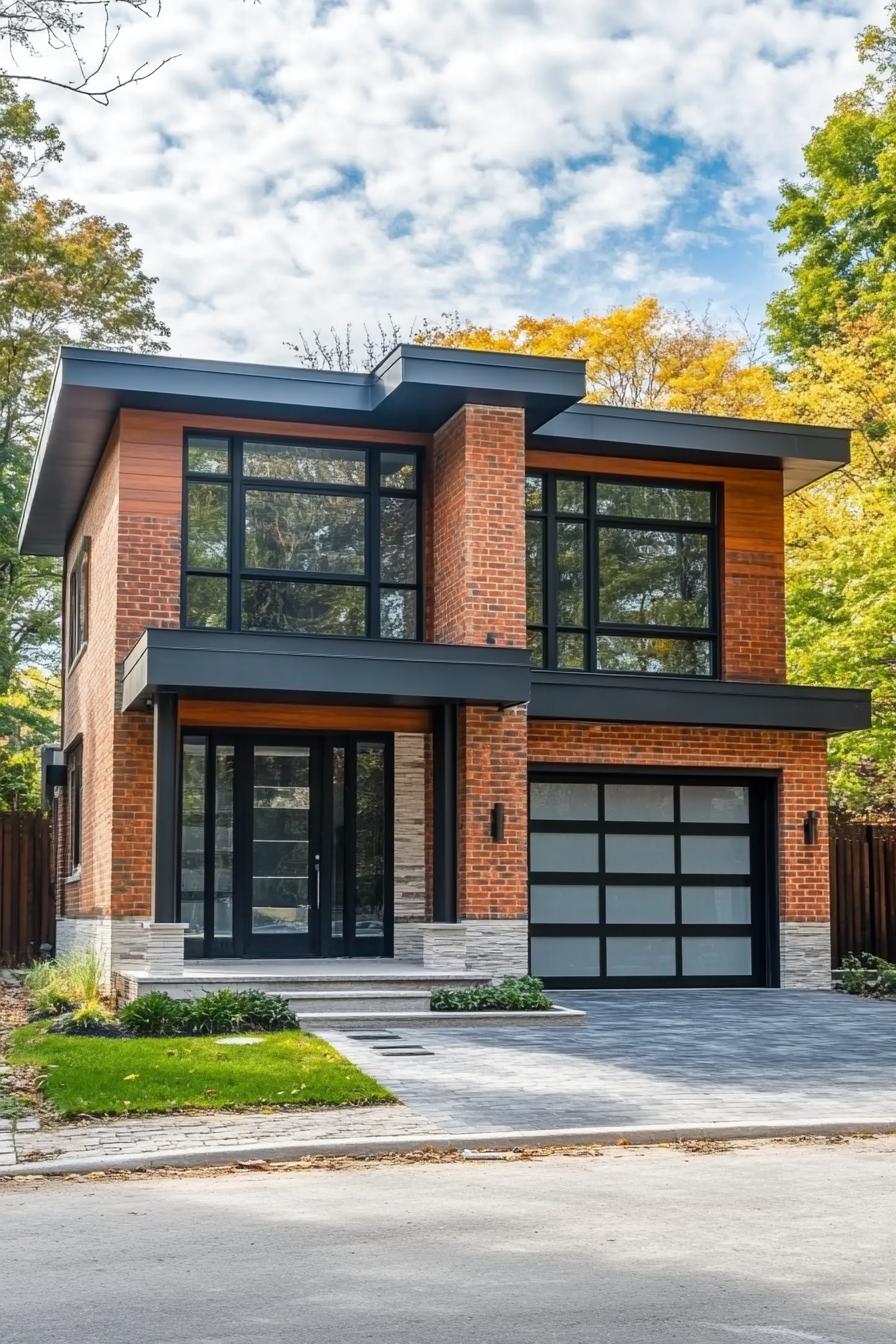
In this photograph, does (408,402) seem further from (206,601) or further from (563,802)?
(563,802)

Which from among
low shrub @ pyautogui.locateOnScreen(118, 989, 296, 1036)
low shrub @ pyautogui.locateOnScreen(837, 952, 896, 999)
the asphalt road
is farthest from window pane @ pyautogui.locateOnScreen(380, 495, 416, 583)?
the asphalt road

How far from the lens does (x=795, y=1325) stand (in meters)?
5.32

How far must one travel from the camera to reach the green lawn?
397 inches

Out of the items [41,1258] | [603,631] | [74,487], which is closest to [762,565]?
[603,631]

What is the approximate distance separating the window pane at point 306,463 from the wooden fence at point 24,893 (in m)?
7.59

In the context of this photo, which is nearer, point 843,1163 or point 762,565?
point 843,1163

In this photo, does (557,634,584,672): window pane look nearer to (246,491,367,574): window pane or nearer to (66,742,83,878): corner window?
(246,491,367,574): window pane

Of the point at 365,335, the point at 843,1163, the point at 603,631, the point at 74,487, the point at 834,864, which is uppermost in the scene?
the point at 365,335

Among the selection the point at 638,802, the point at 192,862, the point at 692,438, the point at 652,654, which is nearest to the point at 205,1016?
the point at 192,862

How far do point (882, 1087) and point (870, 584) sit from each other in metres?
13.4

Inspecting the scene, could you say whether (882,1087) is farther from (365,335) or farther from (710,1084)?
(365,335)

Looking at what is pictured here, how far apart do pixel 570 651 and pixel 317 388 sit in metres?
4.37

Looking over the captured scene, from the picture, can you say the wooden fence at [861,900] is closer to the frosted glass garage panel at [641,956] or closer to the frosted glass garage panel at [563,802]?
the frosted glass garage panel at [641,956]

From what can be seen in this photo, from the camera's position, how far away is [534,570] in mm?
18656
